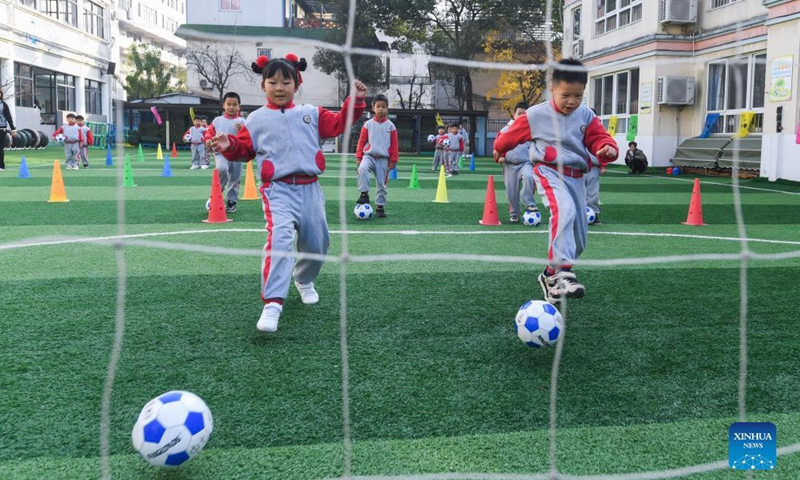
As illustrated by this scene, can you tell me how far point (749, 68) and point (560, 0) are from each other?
51.0 feet

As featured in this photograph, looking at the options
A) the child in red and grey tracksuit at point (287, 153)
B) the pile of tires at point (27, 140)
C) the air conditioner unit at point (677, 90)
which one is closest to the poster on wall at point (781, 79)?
the air conditioner unit at point (677, 90)

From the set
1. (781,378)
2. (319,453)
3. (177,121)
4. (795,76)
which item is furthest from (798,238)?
(177,121)

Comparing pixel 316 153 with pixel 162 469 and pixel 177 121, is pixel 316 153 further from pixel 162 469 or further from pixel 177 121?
pixel 177 121

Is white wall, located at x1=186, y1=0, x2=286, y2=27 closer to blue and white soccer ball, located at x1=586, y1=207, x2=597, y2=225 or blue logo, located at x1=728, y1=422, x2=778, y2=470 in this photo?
blue and white soccer ball, located at x1=586, y1=207, x2=597, y2=225

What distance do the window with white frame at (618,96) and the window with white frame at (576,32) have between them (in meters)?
1.44

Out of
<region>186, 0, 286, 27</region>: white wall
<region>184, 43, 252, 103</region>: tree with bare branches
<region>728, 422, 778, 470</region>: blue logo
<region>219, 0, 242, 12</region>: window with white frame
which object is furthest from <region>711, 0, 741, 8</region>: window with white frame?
<region>186, 0, 286, 27</region>: white wall

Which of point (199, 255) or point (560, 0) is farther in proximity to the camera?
point (560, 0)

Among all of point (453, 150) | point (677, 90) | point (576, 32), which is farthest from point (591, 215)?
point (576, 32)

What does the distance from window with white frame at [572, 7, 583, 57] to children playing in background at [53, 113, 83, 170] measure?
15763 mm

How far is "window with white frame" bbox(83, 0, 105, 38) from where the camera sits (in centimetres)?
3532

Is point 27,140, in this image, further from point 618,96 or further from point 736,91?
point 736,91

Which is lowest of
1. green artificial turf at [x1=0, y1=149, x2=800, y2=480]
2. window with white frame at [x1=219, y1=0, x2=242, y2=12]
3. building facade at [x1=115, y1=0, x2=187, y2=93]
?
green artificial turf at [x1=0, y1=149, x2=800, y2=480]

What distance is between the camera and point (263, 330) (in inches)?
137

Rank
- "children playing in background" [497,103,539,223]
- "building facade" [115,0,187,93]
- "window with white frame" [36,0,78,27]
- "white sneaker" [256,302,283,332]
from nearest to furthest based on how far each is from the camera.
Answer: "white sneaker" [256,302,283,332] → "children playing in background" [497,103,539,223] → "window with white frame" [36,0,78,27] → "building facade" [115,0,187,93]
